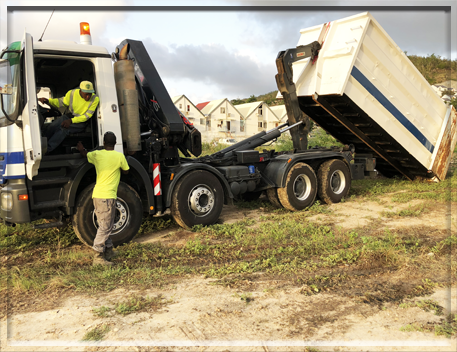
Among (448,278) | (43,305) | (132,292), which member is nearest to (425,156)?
(448,278)

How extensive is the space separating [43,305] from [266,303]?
6.91 feet

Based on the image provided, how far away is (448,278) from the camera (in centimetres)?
395

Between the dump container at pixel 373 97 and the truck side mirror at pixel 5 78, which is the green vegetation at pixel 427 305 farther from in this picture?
the truck side mirror at pixel 5 78

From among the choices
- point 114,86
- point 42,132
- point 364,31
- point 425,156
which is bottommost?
point 425,156

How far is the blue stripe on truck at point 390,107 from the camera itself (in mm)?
7302

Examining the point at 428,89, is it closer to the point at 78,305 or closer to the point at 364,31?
the point at 364,31

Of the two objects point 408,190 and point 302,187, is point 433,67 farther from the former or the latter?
point 302,187

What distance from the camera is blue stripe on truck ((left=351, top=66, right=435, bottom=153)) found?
24.0 ft

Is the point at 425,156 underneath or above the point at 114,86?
underneath

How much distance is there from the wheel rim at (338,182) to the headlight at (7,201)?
6.20m

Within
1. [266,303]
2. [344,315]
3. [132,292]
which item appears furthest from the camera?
[132,292]

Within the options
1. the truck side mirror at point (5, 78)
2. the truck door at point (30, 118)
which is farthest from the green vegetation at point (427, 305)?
the truck side mirror at point (5, 78)

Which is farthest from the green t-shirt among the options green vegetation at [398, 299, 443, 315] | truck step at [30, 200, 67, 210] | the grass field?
green vegetation at [398, 299, 443, 315]

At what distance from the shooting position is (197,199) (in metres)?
6.05
